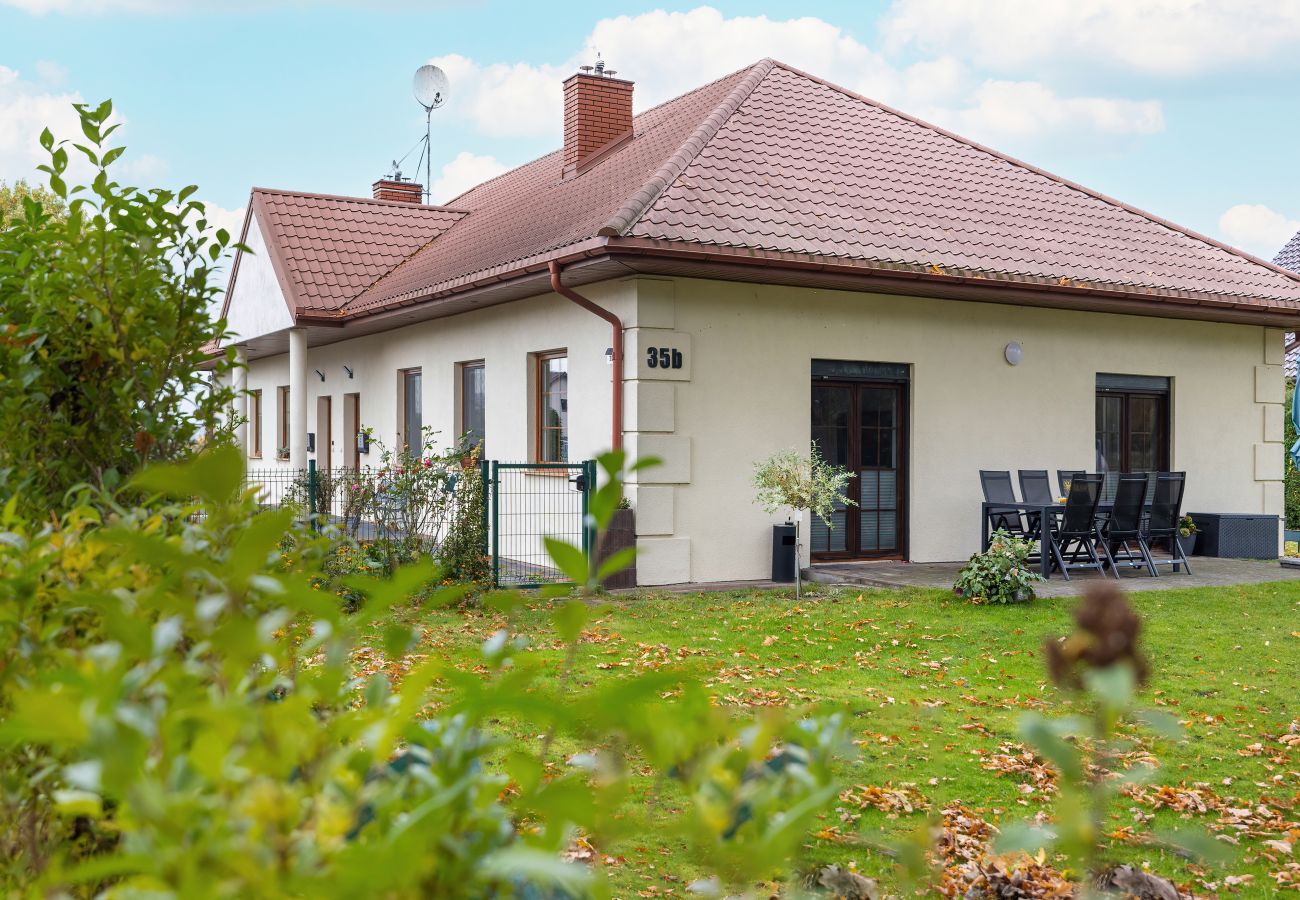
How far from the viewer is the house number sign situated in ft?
39.1

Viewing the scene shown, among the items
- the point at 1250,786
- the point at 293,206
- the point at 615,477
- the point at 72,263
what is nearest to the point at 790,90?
the point at 293,206

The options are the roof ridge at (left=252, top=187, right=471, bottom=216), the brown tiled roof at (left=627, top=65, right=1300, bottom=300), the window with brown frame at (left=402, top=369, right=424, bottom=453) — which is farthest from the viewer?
the roof ridge at (left=252, top=187, right=471, bottom=216)

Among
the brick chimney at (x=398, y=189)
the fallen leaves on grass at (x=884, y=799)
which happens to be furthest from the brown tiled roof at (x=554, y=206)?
the fallen leaves on grass at (x=884, y=799)

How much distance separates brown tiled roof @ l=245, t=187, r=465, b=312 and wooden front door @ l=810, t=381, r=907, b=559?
8.24 m

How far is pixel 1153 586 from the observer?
12047 mm

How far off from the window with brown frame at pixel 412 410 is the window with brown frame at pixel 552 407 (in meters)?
3.85

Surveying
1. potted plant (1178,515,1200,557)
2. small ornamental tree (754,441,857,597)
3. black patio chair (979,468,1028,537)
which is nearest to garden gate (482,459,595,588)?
small ornamental tree (754,441,857,597)

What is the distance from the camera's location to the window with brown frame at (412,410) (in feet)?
57.5

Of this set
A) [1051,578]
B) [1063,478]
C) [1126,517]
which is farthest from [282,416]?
[1126,517]

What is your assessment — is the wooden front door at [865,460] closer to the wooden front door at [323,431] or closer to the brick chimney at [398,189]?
the wooden front door at [323,431]

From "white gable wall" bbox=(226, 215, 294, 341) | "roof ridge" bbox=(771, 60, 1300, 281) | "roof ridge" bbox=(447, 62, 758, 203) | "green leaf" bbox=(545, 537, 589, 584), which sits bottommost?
"green leaf" bbox=(545, 537, 589, 584)

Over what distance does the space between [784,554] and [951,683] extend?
16.6ft

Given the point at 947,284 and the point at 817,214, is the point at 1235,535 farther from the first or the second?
the point at 817,214

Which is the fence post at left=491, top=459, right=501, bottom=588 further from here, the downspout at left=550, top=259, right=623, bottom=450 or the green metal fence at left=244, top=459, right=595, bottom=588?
the downspout at left=550, top=259, right=623, bottom=450
